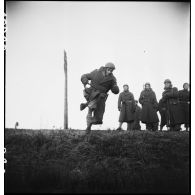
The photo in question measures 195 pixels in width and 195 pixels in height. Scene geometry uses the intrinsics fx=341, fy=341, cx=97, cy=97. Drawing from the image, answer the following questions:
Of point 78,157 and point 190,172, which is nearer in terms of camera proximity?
point 190,172

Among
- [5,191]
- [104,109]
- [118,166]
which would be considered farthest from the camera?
[104,109]

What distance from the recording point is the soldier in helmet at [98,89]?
33.2ft

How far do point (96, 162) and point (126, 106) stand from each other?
6.18m

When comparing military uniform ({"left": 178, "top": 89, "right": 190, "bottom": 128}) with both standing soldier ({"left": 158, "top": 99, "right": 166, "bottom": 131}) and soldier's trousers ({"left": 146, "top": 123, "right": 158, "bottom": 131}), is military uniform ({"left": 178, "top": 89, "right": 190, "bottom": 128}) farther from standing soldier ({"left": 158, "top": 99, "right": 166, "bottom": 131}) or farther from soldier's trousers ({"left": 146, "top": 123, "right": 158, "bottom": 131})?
soldier's trousers ({"left": 146, "top": 123, "right": 158, "bottom": 131})

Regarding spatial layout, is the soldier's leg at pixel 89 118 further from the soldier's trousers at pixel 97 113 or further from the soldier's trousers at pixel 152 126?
the soldier's trousers at pixel 152 126

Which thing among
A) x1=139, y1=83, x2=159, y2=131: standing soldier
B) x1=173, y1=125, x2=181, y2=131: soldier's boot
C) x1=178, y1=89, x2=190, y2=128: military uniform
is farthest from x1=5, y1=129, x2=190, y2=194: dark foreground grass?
x1=139, y1=83, x2=159, y2=131: standing soldier

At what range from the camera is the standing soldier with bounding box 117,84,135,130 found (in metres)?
14.0

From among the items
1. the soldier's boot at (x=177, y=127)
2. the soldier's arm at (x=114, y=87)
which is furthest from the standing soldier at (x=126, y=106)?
the soldier's arm at (x=114, y=87)

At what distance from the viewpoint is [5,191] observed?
643 cm

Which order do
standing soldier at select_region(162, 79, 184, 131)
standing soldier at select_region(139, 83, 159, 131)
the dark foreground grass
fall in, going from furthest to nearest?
standing soldier at select_region(139, 83, 159, 131), standing soldier at select_region(162, 79, 184, 131), the dark foreground grass

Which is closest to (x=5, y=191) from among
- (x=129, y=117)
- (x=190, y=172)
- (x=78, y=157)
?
(x=78, y=157)

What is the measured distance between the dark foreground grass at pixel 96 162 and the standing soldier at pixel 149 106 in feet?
10.5
